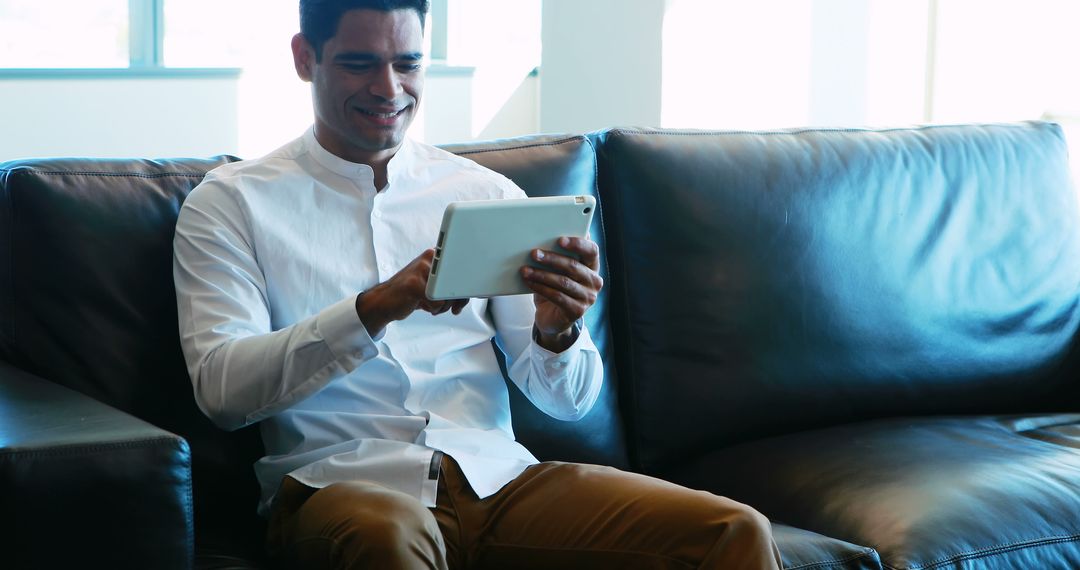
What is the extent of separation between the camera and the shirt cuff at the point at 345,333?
1536 millimetres

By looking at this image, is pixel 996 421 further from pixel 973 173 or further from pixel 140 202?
pixel 140 202

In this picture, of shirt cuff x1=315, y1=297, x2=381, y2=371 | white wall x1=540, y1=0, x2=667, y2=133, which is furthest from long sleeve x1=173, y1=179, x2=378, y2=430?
white wall x1=540, y1=0, x2=667, y2=133

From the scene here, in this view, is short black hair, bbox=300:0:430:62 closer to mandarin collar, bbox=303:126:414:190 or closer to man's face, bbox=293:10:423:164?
man's face, bbox=293:10:423:164

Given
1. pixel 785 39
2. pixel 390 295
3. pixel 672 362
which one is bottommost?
pixel 672 362

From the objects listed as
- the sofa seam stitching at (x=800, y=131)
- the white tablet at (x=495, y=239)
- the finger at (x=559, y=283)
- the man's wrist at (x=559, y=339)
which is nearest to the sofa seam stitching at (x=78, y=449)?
the white tablet at (x=495, y=239)

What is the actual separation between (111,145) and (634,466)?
14.3 ft

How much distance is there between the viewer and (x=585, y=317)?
1990 mm

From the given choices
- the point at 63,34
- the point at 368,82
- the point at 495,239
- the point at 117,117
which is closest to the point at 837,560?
the point at 495,239

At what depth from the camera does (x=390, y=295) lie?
5.00 feet

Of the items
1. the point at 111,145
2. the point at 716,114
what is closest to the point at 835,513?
the point at 716,114

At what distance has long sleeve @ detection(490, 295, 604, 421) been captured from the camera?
5.65 feet

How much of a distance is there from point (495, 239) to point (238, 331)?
15.8 inches

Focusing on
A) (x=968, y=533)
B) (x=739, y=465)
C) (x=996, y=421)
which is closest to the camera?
(x=968, y=533)

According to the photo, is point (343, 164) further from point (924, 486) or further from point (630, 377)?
point (924, 486)
